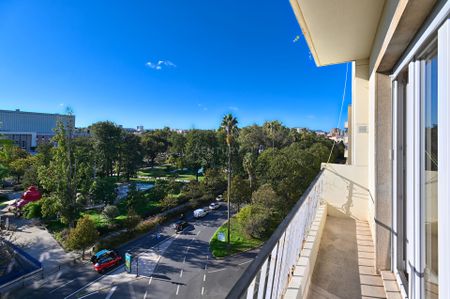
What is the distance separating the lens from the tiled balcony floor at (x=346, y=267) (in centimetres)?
179

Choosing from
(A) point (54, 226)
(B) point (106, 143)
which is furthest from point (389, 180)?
(B) point (106, 143)

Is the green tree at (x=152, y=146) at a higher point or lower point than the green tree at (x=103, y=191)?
higher

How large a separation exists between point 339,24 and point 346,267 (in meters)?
2.19

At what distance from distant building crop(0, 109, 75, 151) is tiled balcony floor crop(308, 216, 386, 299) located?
46293 millimetres

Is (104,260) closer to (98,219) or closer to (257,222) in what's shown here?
(98,219)

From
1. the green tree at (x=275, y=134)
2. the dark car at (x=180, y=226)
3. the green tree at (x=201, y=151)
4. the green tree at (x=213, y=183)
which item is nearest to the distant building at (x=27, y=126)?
the green tree at (x=201, y=151)

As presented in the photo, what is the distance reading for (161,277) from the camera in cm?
985

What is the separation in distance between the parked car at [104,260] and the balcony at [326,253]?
10.2 metres

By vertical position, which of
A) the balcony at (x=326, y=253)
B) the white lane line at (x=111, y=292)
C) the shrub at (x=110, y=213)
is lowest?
the white lane line at (x=111, y=292)

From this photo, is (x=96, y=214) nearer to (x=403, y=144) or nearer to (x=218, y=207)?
(x=218, y=207)

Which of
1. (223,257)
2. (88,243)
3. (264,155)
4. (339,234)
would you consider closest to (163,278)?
(223,257)

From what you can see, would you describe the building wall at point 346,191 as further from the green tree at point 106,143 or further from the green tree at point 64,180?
the green tree at point 106,143

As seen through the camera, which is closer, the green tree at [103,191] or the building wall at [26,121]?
the green tree at [103,191]

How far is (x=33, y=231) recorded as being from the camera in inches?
547
